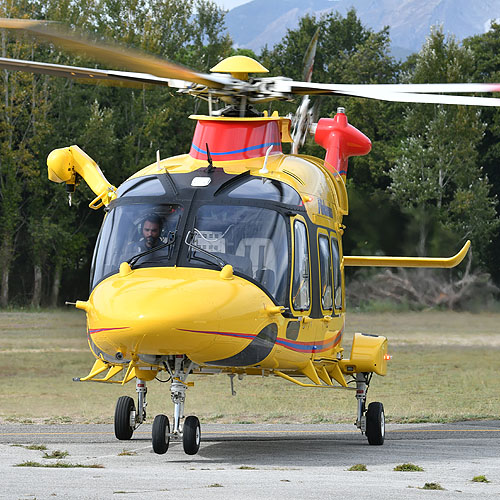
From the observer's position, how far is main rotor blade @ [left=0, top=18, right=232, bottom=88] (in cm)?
901

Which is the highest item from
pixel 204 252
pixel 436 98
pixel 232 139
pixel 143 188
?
pixel 436 98

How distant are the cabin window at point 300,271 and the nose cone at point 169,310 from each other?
76 centimetres

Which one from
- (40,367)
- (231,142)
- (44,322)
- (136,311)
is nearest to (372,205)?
(40,367)

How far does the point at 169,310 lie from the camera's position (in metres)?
9.17

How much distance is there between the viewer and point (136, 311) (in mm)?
9195

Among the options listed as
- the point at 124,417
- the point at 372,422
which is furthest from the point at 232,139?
the point at 372,422

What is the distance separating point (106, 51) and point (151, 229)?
1.73 m

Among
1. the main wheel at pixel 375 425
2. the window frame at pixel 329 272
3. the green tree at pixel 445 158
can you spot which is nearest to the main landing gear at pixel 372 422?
the main wheel at pixel 375 425

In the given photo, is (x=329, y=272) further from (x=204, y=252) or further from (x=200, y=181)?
(x=204, y=252)

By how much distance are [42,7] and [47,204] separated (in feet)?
30.2

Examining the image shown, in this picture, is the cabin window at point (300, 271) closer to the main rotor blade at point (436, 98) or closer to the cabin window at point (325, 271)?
the cabin window at point (325, 271)

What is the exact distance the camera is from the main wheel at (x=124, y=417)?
12188mm

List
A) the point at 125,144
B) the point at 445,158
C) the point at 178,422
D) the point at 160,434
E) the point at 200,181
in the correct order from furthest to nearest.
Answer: the point at 125,144
the point at 445,158
the point at 200,181
the point at 160,434
the point at 178,422

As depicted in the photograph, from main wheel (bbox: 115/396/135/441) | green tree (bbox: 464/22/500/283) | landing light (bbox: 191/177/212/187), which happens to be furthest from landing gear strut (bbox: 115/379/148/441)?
green tree (bbox: 464/22/500/283)
